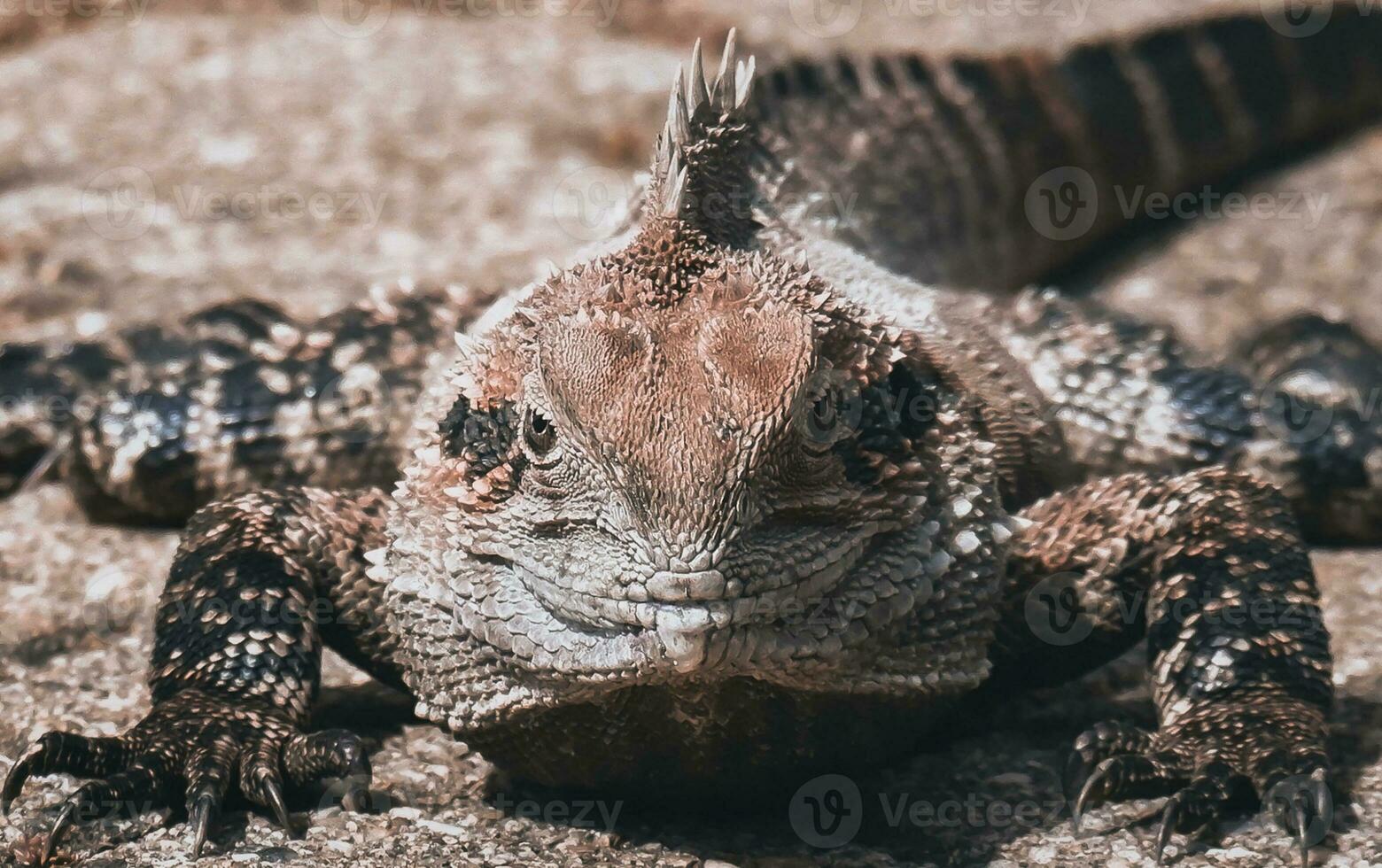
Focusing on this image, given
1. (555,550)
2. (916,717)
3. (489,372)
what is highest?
(489,372)

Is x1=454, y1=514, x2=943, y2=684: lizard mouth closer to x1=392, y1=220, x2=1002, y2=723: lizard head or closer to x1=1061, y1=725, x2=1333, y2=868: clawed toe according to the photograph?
x1=392, y1=220, x2=1002, y2=723: lizard head

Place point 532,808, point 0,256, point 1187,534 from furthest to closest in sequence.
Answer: point 0,256 → point 1187,534 → point 532,808

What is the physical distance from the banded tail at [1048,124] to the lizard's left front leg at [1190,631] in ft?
7.99

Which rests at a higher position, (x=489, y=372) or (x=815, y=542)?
(x=489, y=372)

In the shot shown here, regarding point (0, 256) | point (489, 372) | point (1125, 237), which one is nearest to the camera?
point (489, 372)

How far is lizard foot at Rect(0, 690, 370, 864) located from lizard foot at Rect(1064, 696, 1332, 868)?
2.14 m

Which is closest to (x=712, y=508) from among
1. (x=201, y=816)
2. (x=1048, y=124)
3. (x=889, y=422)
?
(x=889, y=422)

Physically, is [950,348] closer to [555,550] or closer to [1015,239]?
[555,550]

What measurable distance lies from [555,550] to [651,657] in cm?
41

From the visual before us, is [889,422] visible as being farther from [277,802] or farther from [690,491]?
[277,802]

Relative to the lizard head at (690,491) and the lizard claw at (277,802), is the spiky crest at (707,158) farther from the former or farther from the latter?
the lizard claw at (277,802)

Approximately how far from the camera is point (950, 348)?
5711 millimetres

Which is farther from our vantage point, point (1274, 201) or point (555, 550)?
point (1274, 201)

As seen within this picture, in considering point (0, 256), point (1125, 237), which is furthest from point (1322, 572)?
point (0, 256)
